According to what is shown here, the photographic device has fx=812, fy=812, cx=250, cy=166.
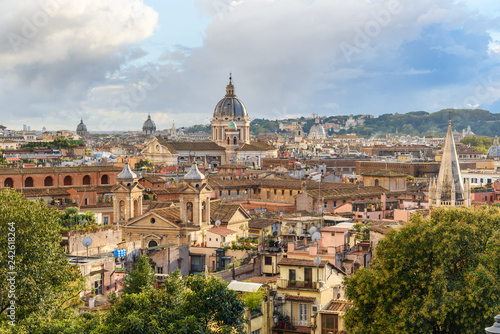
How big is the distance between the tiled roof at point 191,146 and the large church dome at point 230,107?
12.1m

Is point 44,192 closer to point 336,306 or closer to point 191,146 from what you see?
point 336,306

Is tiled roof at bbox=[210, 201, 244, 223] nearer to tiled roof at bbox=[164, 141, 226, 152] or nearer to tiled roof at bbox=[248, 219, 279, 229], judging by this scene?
tiled roof at bbox=[248, 219, 279, 229]

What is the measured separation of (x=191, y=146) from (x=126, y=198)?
7619 cm

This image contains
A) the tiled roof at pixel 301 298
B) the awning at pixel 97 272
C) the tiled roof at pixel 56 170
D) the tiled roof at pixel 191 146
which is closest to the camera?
the tiled roof at pixel 301 298

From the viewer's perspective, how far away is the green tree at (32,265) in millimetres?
18047

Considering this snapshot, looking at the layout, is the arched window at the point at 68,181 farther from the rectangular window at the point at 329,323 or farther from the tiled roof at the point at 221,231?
the rectangular window at the point at 329,323

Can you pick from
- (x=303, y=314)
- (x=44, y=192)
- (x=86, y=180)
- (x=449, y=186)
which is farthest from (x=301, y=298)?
(x=86, y=180)

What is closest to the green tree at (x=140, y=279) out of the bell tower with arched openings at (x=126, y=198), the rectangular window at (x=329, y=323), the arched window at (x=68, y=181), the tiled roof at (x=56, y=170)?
the rectangular window at (x=329, y=323)

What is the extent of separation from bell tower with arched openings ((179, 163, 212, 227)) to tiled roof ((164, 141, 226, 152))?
71.6m

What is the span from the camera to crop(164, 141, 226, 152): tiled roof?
348ft

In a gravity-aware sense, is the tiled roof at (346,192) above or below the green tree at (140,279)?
below

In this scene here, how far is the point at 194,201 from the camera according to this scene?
3275 cm

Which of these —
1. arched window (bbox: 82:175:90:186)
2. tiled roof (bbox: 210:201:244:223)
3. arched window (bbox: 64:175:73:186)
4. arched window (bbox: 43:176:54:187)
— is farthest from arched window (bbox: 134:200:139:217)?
arched window (bbox: 82:175:90:186)

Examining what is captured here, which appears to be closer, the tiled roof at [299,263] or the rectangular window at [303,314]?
the rectangular window at [303,314]
